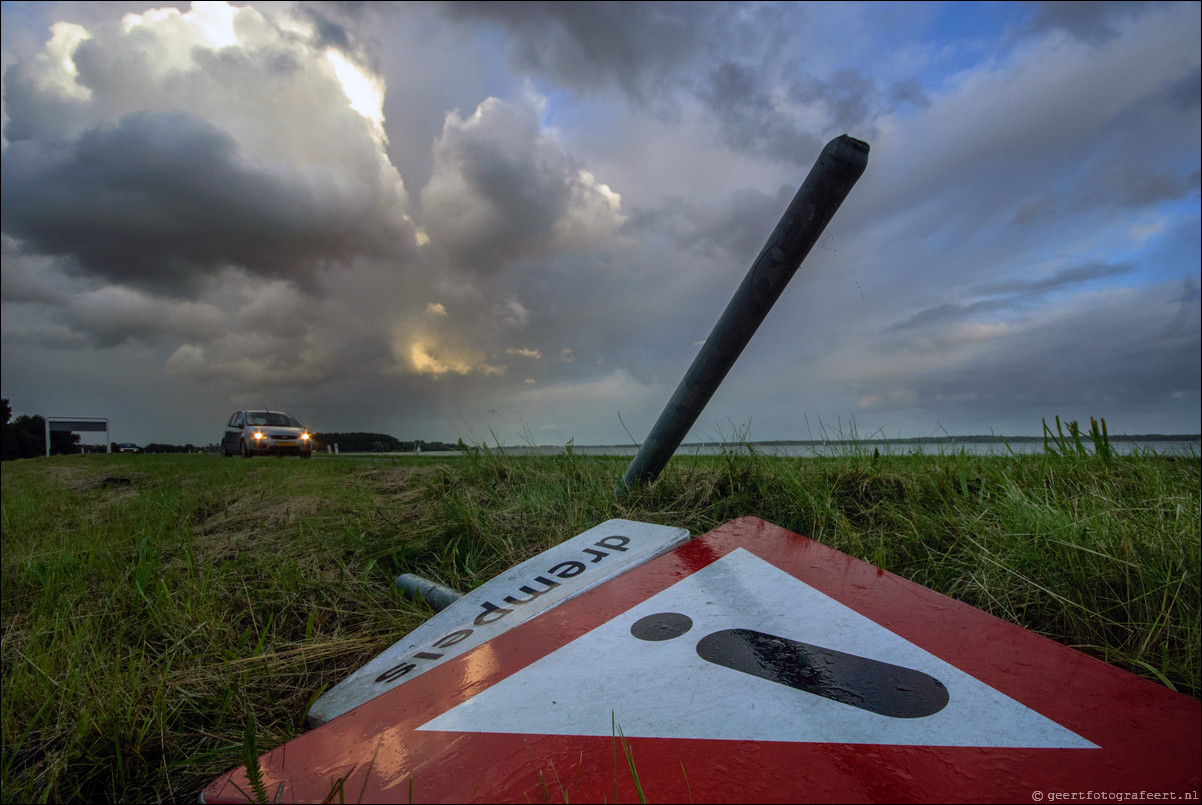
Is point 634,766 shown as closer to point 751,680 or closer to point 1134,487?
point 751,680

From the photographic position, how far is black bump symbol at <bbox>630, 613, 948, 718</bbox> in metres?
1.01

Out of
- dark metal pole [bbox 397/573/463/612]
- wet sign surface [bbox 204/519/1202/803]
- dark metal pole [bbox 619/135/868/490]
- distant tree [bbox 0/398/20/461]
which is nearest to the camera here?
wet sign surface [bbox 204/519/1202/803]

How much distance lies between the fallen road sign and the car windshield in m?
15.2

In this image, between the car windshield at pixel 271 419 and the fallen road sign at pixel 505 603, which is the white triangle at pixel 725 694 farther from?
the car windshield at pixel 271 419

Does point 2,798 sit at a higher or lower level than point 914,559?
lower

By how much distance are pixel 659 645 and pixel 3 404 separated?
143 feet

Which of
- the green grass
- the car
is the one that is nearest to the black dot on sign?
the green grass

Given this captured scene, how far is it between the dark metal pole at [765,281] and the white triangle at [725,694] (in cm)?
102

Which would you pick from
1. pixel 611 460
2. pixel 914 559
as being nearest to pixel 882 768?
pixel 914 559

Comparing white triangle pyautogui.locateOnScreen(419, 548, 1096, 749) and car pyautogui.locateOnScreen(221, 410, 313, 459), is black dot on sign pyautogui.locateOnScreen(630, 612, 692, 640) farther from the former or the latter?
car pyautogui.locateOnScreen(221, 410, 313, 459)

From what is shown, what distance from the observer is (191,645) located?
206 centimetres

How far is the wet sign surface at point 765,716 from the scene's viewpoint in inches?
32.7

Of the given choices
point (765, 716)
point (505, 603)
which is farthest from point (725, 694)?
point (505, 603)

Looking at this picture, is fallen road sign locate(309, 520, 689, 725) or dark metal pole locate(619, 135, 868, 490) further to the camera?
dark metal pole locate(619, 135, 868, 490)
